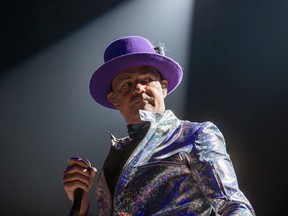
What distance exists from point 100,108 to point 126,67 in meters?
1.36

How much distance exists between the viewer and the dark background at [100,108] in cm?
290

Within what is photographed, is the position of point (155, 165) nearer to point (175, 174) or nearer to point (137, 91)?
point (175, 174)

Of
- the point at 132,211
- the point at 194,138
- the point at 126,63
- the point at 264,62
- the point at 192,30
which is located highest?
the point at 192,30

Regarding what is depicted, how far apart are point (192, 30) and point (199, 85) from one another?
47 cm

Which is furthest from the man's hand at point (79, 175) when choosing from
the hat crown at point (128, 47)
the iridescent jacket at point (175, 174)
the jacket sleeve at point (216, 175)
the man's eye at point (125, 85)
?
the hat crown at point (128, 47)

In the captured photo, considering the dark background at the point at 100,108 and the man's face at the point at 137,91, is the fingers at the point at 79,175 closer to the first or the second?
the man's face at the point at 137,91

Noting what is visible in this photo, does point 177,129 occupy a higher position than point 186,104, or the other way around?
point 186,104

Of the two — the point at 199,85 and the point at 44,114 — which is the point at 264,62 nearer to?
the point at 199,85

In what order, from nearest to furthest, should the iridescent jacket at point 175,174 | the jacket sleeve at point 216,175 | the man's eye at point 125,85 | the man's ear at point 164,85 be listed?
the jacket sleeve at point 216,175 < the iridescent jacket at point 175,174 < the man's eye at point 125,85 < the man's ear at point 164,85

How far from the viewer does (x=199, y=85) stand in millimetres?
3031

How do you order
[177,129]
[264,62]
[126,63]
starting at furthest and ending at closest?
[264,62]
[126,63]
[177,129]

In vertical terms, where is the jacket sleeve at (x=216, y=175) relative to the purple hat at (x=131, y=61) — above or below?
below

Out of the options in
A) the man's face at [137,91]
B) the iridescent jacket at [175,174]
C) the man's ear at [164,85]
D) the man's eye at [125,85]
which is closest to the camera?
the iridescent jacket at [175,174]

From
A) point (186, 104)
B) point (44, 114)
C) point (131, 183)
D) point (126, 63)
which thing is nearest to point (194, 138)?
point (131, 183)
